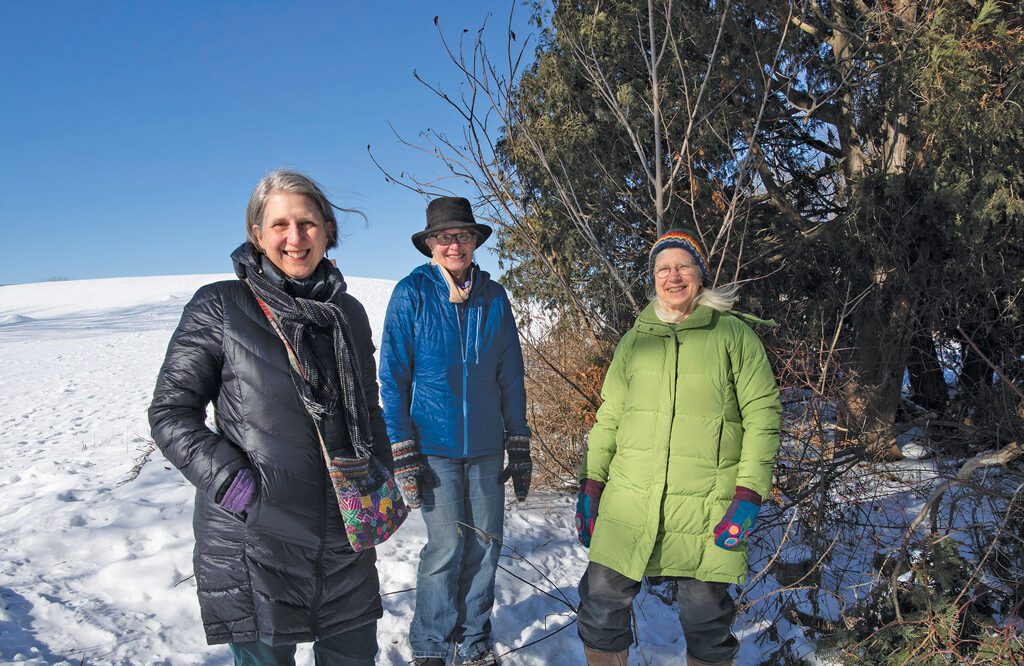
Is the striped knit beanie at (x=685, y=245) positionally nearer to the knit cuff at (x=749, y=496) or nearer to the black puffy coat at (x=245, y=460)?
the knit cuff at (x=749, y=496)

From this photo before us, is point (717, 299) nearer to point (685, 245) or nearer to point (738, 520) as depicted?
point (685, 245)

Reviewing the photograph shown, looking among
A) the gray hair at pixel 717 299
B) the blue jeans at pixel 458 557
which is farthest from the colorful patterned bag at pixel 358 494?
the gray hair at pixel 717 299

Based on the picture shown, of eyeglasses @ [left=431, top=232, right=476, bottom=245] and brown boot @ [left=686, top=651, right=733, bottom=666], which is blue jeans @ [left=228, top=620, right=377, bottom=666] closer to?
brown boot @ [left=686, top=651, right=733, bottom=666]

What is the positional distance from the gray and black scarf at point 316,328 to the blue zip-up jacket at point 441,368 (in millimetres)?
729

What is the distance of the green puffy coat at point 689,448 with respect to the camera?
216 cm

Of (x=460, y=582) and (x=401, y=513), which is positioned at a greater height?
(x=401, y=513)

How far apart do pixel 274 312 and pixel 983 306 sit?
6095 mm

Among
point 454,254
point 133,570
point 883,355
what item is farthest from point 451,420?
point 883,355

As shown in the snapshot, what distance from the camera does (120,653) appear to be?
279 cm

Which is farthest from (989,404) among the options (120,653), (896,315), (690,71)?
(120,653)

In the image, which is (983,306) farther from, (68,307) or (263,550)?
(68,307)

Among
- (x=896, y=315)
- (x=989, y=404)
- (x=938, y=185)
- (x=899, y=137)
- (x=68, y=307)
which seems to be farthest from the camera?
(x=68, y=307)

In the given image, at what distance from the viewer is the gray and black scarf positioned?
1.77 meters

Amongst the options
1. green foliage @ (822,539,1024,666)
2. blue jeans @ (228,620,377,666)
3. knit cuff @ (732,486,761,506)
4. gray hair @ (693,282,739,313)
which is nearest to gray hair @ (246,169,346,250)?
blue jeans @ (228,620,377,666)
